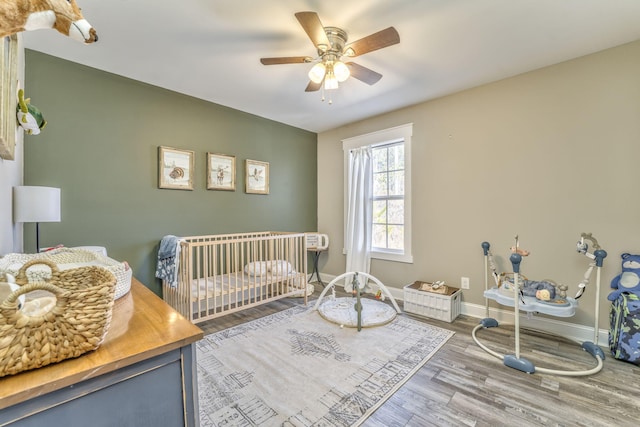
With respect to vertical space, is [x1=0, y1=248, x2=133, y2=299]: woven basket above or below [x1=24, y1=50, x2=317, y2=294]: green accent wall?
below

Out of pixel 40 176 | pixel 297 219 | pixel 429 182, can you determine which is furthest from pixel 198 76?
pixel 429 182

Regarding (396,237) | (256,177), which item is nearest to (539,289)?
(396,237)

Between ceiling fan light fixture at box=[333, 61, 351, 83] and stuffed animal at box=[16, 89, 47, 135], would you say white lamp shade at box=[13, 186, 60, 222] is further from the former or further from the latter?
ceiling fan light fixture at box=[333, 61, 351, 83]

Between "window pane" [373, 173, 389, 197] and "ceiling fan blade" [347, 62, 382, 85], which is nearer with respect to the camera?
"ceiling fan blade" [347, 62, 382, 85]

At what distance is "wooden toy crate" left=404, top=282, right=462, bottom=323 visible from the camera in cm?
272

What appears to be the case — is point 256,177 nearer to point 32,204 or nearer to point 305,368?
point 32,204

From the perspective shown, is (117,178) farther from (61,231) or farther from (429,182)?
(429,182)

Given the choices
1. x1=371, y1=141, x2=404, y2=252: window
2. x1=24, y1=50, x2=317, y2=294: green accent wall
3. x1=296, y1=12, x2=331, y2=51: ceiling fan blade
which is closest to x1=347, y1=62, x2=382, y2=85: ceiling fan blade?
x1=296, y1=12, x2=331, y2=51: ceiling fan blade

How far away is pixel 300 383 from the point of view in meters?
1.76

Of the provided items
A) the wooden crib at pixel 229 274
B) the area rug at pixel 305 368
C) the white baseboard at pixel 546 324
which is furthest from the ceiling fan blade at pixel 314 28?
the white baseboard at pixel 546 324

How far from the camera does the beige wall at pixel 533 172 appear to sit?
2.17 meters

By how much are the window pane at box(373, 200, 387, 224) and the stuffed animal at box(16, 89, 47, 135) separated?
3.28m

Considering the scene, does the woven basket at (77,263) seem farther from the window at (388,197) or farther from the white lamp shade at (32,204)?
the window at (388,197)

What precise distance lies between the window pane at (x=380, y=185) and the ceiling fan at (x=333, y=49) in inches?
66.4
